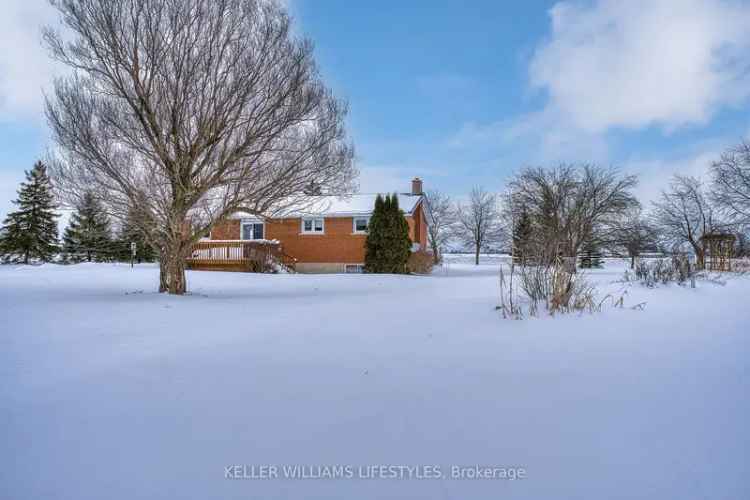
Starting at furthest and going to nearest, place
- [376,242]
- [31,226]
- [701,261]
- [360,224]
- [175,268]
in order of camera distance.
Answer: [31,226], [360,224], [376,242], [701,261], [175,268]

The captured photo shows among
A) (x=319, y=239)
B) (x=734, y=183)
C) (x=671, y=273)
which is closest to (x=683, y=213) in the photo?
(x=734, y=183)

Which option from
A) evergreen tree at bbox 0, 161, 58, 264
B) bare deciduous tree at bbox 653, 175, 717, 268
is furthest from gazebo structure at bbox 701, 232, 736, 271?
evergreen tree at bbox 0, 161, 58, 264

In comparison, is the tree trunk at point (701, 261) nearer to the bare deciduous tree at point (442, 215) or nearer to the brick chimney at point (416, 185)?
the brick chimney at point (416, 185)

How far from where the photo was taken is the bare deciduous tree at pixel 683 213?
89.0 feet

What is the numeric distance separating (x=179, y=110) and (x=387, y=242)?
37.5 feet

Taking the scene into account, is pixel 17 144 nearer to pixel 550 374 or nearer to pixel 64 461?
pixel 64 461

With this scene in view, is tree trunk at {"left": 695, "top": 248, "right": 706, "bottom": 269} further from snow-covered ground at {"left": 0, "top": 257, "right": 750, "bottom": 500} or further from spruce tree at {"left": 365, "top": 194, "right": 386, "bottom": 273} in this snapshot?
spruce tree at {"left": 365, "top": 194, "right": 386, "bottom": 273}

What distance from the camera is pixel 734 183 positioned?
21.9 meters

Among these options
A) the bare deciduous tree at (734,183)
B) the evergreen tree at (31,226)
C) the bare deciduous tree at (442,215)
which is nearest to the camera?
the bare deciduous tree at (734,183)

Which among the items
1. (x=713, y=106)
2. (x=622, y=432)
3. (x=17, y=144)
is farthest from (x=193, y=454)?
(x=713, y=106)

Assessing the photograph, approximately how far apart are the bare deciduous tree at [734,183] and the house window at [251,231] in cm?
2747

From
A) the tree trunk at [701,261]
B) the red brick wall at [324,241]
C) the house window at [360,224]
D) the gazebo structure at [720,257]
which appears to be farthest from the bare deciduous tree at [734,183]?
the red brick wall at [324,241]

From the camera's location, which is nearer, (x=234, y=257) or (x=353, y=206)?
(x=234, y=257)

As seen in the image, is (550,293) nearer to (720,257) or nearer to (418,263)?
(720,257)
